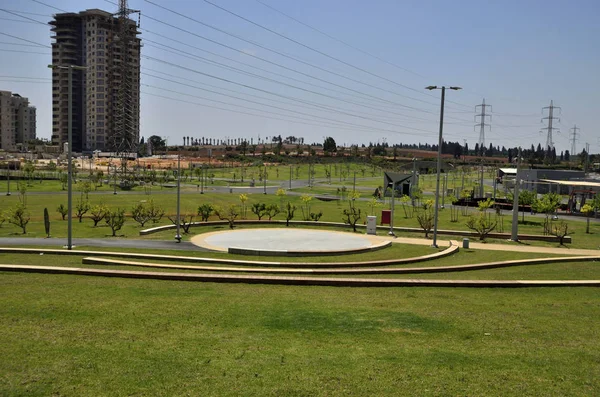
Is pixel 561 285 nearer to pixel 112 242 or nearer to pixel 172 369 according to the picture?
pixel 172 369

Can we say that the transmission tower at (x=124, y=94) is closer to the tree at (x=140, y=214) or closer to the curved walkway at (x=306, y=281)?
the tree at (x=140, y=214)

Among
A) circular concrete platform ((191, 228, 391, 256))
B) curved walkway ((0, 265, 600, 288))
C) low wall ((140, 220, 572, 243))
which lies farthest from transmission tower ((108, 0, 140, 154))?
curved walkway ((0, 265, 600, 288))

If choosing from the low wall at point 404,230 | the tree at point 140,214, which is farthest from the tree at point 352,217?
the tree at point 140,214

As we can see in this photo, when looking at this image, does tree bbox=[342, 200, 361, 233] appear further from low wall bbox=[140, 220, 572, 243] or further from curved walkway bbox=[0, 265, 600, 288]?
curved walkway bbox=[0, 265, 600, 288]

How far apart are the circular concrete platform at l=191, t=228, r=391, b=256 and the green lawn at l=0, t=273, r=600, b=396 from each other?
13547 millimetres

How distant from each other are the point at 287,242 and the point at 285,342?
23.4 metres

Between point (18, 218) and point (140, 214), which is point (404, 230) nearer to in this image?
point (140, 214)

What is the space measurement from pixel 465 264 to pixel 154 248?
18130 mm

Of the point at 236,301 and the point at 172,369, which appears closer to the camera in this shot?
the point at 172,369

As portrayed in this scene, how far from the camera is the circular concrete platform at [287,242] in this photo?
32250 millimetres

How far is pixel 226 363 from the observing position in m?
11.0

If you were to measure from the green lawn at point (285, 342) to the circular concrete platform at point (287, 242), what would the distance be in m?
13.5

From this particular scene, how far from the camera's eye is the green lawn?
10.1 metres

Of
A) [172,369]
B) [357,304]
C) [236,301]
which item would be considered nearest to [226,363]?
[172,369]
